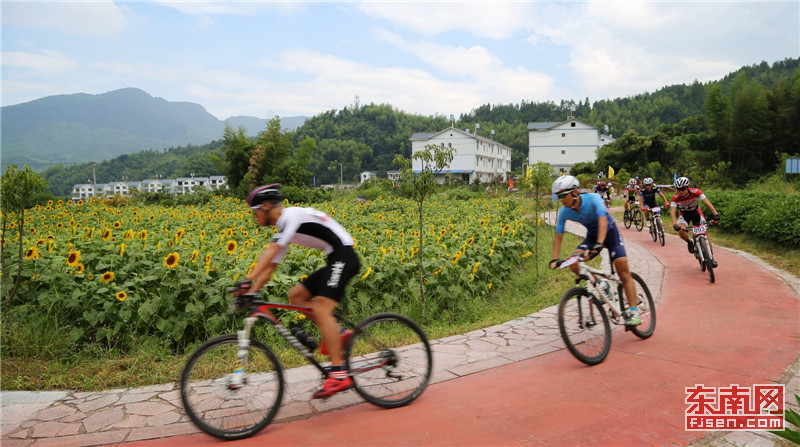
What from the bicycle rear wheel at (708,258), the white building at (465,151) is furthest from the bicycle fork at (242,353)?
the white building at (465,151)

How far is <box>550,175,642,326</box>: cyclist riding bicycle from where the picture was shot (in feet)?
16.0

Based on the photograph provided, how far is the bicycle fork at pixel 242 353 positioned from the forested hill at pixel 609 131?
20.7m

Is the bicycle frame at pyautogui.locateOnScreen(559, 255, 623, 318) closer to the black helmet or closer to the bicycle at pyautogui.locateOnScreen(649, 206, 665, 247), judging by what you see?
the black helmet

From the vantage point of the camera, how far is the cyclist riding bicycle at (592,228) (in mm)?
4891

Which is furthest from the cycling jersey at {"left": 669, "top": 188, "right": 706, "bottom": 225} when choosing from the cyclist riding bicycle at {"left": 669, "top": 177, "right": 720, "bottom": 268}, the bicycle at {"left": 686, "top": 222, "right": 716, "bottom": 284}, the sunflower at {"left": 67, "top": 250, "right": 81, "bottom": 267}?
the sunflower at {"left": 67, "top": 250, "right": 81, "bottom": 267}

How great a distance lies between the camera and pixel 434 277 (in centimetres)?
645

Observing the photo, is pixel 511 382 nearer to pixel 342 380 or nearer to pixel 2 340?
pixel 342 380

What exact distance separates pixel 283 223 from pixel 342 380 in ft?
4.17

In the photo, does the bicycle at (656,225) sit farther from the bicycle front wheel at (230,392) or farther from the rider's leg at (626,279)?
the bicycle front wheel at (230,392)

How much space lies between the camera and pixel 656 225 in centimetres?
1220

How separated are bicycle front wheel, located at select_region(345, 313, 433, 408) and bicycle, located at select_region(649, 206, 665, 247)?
10.4 metres

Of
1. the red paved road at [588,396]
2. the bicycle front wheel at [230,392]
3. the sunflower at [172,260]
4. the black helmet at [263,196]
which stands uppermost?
the black helmet at [263,196]

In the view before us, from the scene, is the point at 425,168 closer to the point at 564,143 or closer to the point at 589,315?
the point at 589,315

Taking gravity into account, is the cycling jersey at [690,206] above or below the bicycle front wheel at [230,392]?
above
